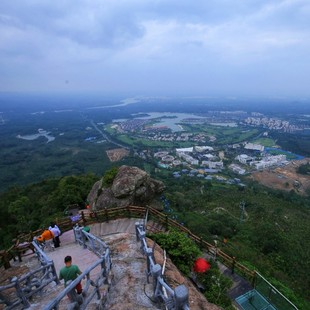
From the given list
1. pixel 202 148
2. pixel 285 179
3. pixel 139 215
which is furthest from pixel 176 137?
pixel 139 215

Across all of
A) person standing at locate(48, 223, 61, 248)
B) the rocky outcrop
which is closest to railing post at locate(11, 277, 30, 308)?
person standing at locate(48, 223, 61, 248)

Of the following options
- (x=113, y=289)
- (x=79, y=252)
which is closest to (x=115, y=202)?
(x=79, y=252)

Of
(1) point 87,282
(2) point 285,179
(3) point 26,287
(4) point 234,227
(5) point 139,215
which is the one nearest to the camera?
(1) point 87,282

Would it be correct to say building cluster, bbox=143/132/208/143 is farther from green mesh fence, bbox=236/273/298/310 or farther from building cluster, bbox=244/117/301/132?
green mesh fence, bbox=236/273/298/310

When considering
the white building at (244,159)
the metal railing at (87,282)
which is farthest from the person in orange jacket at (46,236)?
the white building at (244,159)

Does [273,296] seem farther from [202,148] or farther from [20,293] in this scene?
[202,148]

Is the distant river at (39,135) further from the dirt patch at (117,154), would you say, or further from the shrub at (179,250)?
the shrub at (179,250)
